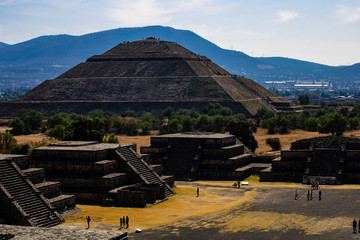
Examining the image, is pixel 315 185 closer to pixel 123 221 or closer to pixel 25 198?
pixel 123 221

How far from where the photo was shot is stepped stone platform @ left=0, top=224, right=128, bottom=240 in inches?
1379

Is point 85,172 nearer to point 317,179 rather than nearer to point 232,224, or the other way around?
point 232,224

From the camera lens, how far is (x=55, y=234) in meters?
36.0

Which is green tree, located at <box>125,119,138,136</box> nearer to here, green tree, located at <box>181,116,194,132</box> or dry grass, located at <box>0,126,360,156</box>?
dry grass, located at <box>0,126,360,156</box>

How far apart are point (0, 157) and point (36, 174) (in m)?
3.22

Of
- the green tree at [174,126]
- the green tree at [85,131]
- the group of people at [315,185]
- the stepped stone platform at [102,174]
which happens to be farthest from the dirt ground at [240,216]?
the green tree at [174,126]

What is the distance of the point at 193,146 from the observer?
73.5 meters

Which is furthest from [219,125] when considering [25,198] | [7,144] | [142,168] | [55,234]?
[55,234]

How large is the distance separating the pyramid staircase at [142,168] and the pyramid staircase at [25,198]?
1145 centimetres

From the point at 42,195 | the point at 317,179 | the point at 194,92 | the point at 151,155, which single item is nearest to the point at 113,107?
the point at 194,92

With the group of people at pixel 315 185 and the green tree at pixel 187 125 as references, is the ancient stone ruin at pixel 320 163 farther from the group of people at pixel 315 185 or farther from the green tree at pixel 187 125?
the green tree at pixel 187 125

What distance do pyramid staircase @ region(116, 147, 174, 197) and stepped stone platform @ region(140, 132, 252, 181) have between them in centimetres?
1059

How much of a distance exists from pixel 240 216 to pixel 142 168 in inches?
586

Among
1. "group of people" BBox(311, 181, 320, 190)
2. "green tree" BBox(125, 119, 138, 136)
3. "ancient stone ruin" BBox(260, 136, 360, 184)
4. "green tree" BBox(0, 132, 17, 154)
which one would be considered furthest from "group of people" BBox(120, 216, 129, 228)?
"green tree" BBox(125, 119, 138, 136)
